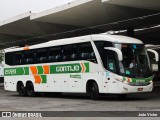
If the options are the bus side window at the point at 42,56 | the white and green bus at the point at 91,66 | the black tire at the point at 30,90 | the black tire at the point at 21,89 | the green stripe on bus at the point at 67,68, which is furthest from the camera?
the black tire at the point at 21,89

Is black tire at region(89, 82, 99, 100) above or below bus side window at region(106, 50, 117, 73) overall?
below

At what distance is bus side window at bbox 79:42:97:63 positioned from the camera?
18913 mm

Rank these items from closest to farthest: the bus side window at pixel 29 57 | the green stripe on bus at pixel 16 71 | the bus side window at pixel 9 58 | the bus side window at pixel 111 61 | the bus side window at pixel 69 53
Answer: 1. the bus side window at pixel 111 61
2. the bus side window at pixel 69 53
3. the bus side window at pixel 29 57
4. the green stripe on bus at pixel 16 71
5. the bus side window at pixel 9 58

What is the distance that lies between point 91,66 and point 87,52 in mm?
733

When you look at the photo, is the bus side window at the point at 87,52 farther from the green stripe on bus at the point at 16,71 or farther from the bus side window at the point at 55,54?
the green stripe on bus at the point at 16,71

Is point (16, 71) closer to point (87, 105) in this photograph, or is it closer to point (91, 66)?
point (91, 66)

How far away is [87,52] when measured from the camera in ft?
63.1

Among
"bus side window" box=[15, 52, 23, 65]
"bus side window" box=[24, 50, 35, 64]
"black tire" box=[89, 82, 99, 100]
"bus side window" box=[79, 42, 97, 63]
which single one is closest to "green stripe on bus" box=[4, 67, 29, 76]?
"bus side window" box=[15, 52, 23, 65]

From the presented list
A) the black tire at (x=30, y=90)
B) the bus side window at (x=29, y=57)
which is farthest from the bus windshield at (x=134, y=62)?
the black tire at (x=30, y=90)

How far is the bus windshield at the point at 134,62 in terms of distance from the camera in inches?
702

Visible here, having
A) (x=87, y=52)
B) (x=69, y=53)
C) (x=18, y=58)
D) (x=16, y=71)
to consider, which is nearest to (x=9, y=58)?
(x=18, y=58)

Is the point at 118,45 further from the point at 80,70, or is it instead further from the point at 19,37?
the point at 19,37

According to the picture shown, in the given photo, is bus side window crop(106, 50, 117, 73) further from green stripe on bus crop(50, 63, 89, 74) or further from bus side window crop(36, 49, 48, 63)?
bus side window crop(36, 49, 48, 63)

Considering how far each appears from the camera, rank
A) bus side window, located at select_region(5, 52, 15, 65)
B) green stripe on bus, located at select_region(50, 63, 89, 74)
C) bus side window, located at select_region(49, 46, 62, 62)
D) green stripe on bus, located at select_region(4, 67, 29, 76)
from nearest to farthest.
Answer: green stripe on bus, located at select_region(50, 63, 89, 74) → bus side window, located at select_region(49, 46, 62, 62) → green stripe on bus, located at select_region(4, 67, 29, 76) → bus side window, located at select_region(5, 52, 15, 65)
